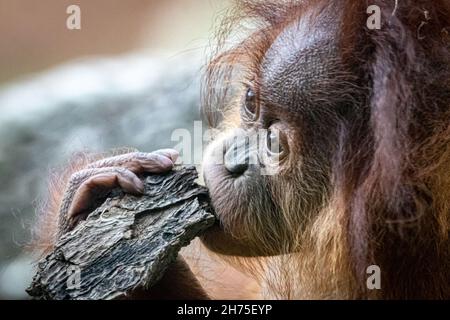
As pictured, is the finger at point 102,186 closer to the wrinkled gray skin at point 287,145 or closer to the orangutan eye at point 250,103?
the wrinkled gray skin at point 287,145

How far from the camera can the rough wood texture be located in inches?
56.6

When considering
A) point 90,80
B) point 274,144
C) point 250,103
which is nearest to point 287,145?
point 274,144

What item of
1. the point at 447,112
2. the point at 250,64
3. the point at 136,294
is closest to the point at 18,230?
the point at 136,294

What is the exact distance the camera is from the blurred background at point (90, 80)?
2.81 meters

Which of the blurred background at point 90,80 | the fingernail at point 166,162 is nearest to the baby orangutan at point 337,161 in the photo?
the fingernail at point 166,162

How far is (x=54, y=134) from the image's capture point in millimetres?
3057

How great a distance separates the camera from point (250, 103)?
175 cm

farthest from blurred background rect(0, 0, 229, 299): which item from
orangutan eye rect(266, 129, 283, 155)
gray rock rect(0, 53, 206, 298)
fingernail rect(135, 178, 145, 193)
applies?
orangutan eye rect(266, 129, 283, 155)

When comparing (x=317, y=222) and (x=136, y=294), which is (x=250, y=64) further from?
(x=136, y=294)

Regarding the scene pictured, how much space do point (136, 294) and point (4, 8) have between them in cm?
184

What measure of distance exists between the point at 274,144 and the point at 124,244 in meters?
0.42

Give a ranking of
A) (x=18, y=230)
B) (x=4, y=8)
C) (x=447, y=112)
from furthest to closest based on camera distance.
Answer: (x=4, y=8)
(x=18, y=230)
(x=447, y=112)

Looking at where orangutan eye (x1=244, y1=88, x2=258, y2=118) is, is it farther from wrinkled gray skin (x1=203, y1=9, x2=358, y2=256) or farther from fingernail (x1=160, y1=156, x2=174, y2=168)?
fingernail (x1=160, y1=156, x2=174, y2=168)

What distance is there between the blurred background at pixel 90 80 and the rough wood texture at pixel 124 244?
1.00 meters
